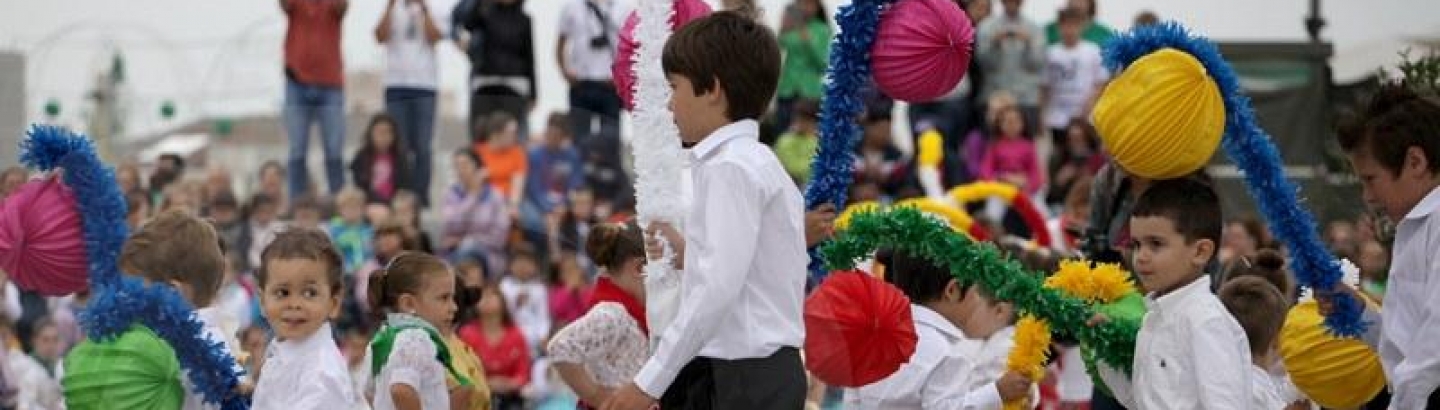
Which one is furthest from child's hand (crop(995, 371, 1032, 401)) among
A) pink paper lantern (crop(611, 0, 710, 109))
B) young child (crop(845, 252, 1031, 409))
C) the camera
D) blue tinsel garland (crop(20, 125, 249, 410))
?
the camera

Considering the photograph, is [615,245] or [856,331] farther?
[615,245]

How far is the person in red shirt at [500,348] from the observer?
1447cm

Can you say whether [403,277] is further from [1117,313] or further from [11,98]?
[11,98]

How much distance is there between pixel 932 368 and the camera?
8.45 meters

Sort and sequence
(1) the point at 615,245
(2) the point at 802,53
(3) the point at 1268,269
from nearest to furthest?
(1) the point at 615,245 → (3) the point at 1268,269 → (2) the point at 802,53

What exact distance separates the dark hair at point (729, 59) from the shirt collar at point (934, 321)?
1.61 meters

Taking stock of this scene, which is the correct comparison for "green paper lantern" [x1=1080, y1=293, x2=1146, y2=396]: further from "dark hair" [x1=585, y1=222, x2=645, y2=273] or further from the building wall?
the building wall

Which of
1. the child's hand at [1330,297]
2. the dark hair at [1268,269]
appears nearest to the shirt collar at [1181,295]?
the child's hand at [1330,297]

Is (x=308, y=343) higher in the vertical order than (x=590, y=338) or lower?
→ higher

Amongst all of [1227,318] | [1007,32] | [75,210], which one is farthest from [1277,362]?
[1007,32]

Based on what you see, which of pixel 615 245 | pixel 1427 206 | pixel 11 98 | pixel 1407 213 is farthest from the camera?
pixel 11 98

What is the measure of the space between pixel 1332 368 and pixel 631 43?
2181 mm

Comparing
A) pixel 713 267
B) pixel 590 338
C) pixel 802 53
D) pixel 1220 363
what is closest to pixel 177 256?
pixel 590 338

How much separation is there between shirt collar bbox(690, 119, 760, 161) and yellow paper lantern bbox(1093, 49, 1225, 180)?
68.1 inches
